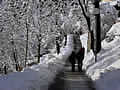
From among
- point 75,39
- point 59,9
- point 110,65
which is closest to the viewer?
point 110,65

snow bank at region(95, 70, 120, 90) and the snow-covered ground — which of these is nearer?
snow bank at region(95, 70, 120, 90)

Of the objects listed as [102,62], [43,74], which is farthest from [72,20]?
[43,74]

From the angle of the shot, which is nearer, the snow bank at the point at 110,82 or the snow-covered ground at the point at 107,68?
the snow bank at the point at 110,82

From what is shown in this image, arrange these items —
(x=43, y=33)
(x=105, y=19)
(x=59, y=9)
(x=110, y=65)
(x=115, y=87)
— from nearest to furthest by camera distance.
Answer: (x=115, y=87) < (x=110, y=65) < (x=59, y=9) < (x=43, y=33) < (x=105, y=19)

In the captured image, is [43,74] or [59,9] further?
[59,9]

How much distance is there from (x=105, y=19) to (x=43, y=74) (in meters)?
31.3

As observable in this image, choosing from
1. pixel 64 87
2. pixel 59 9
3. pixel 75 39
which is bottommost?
pixel 64 87

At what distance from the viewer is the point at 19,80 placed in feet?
33.0

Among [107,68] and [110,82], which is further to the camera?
[107,68]

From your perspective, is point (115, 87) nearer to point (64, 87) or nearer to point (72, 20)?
point (64, 87)

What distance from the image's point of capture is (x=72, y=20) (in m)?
56.5

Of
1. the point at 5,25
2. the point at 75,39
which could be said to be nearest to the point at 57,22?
the point at 5,25

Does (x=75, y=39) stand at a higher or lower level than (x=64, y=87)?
higher

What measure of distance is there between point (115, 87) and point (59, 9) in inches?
859
